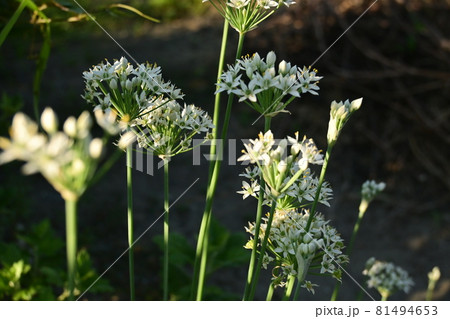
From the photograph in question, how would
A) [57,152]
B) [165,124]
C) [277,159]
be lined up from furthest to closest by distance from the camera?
1. [165,124]
2. [277,159]
3. [57,152]

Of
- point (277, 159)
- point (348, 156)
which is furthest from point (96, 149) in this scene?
point (348, 156)

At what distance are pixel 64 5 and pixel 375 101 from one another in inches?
121

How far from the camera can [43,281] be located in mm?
2797

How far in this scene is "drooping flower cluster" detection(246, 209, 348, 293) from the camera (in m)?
1.31

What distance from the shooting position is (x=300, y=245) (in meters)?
1.30

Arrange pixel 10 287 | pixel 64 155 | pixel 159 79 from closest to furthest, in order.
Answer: pixel 64 155 < pixel 159 79 < pixel 10 287

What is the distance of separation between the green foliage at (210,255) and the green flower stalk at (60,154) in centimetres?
189

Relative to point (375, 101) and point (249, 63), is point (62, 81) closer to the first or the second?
point (375, 101)

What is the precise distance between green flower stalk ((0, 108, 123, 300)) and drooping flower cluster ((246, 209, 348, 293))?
62cm

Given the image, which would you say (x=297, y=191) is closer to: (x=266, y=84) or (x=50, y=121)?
(x=266, y=84)

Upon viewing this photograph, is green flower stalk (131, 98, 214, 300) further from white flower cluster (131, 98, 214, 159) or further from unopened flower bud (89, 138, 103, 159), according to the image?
unopened flower bud (89, 138, 103, 159)

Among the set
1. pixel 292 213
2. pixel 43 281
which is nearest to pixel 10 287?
pixel 43 281

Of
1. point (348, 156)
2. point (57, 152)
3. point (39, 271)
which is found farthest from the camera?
point (348, 156)

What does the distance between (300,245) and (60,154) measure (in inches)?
27.5
